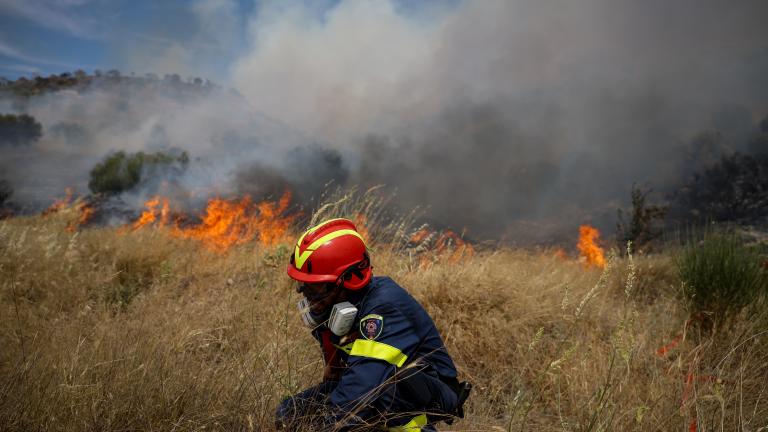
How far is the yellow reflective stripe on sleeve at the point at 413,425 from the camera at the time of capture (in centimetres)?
178

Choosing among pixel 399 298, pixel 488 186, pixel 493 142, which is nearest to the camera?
pixel 399 298

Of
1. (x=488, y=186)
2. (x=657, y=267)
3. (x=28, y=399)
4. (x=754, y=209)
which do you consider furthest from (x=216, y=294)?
(x=488, y=186)

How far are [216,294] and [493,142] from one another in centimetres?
4920

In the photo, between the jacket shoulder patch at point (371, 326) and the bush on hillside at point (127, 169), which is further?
the bush on hillside at point (127, 169)

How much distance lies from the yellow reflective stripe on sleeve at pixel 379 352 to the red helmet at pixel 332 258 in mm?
337

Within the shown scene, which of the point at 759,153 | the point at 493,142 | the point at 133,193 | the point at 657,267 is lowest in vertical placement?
the point at 657,267

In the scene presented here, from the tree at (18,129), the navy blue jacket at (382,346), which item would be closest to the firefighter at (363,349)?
the navy blue jacket at (382,346)

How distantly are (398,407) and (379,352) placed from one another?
0.34 m

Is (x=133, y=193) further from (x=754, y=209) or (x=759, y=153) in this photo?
(x=759, y=153)

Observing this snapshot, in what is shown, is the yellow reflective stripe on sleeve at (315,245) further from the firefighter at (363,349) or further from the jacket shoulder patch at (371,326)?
the jacket shoulder patch at (371,326)

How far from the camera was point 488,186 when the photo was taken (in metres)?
43.2

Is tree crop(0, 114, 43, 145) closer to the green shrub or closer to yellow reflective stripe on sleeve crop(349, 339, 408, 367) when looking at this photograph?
yellow reflective stripe on sleeve crop(349, 339, 408, 367)

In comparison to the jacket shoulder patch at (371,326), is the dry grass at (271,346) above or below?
below

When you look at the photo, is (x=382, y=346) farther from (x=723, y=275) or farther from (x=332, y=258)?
(x=723, y=275)
